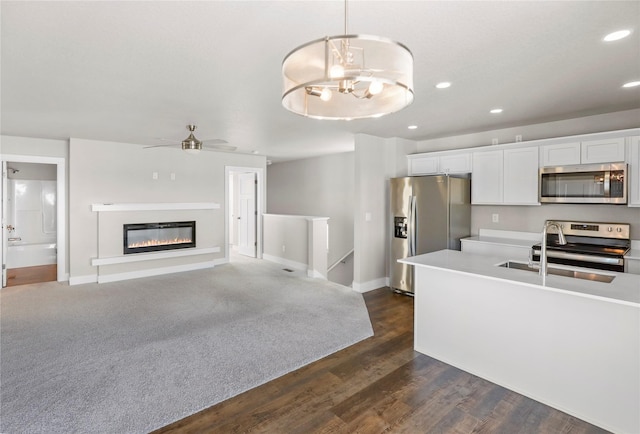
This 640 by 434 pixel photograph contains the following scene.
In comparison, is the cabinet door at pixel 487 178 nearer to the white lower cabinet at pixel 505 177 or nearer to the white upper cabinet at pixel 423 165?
the white lower cabinet at pixel 505 177

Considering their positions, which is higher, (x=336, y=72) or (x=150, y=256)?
(x=336, y=72)

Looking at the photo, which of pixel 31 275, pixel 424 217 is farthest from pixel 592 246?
pixel 31 275

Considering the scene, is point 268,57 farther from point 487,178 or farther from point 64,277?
point 64,277

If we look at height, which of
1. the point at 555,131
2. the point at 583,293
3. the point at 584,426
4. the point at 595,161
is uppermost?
the point at 555,131

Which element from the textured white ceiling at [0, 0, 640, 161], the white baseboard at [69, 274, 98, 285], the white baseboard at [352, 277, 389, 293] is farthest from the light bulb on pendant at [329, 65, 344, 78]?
the white baseboard at [69, 274, 98, 285]

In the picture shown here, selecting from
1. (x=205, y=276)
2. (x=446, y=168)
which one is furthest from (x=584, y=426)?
(x=205, y=276)

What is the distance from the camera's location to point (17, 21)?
190cm

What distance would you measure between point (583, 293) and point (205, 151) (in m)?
6.43

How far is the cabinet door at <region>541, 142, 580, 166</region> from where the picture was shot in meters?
3.74

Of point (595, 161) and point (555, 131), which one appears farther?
point (555, 131)

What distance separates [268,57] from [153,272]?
5.19 meters

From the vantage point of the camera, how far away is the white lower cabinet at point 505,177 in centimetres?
412

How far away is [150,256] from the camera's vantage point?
611 centimetres

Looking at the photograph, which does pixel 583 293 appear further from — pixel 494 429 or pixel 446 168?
pixel 446 168
